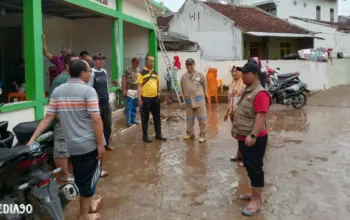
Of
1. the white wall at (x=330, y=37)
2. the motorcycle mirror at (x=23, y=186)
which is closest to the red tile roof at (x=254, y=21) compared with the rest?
the white wall at (x=330, y=37)

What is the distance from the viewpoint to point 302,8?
32.9 m

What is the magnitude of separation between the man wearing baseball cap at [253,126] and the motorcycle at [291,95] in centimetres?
869

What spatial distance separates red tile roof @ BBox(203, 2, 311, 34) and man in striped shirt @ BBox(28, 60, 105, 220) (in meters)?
19.3

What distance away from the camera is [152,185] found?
497 centimetres

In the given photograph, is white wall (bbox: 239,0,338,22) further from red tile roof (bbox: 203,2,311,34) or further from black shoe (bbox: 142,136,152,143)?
black shoe (bbox: 142,136,152,143)

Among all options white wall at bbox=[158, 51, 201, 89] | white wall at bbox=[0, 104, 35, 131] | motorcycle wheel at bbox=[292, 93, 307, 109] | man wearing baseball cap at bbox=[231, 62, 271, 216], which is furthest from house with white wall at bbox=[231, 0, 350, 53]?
man wearing baseball cap at bbox=[231, 62, 271, 216]

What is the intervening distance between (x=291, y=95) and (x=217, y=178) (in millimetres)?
7898

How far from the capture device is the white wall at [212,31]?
22.0 m

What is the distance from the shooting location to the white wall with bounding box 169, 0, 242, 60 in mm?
22016

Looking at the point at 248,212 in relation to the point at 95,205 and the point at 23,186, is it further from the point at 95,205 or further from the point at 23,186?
the point at 23,186

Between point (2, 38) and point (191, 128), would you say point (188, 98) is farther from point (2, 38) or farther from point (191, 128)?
point (2, 38)

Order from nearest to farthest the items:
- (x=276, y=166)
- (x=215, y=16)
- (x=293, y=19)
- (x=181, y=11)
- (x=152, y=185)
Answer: (x=152, y=185), (x=276, y=166), (x=215, y=16), (x=181, y=11), (x=293, y=19)

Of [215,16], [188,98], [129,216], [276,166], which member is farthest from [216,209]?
[215,16]

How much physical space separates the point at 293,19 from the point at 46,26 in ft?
68.9
